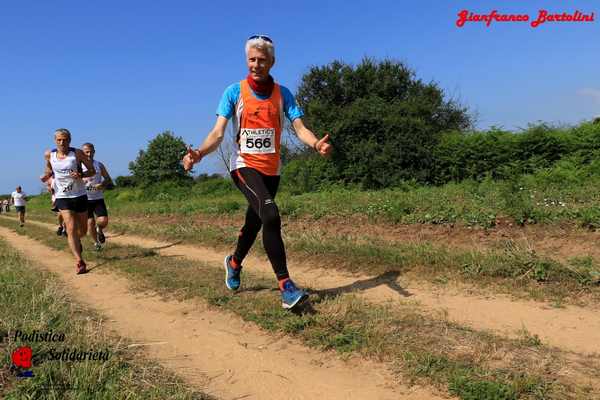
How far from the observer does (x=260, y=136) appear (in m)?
4.02

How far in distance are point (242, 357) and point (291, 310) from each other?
0.77 metres

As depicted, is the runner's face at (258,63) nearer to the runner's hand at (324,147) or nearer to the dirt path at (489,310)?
the runner's hand at (324,147)

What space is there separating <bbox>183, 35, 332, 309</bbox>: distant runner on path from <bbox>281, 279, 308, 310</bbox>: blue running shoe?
8cm

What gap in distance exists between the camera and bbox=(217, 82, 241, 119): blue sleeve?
4039 millimetres

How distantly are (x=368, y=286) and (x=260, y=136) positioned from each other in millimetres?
1947

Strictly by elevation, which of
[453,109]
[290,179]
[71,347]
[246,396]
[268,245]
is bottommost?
[246,396]

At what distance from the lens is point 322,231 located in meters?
8.04

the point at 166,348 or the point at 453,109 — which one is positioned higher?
the point at 453,109

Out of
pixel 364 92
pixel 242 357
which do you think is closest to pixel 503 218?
pixel 242 357

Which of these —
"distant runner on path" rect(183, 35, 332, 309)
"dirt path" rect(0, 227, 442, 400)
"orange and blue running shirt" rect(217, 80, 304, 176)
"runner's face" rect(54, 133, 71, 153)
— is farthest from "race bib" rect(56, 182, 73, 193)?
"orange and blue running shirt" rect(217, 80, 304, 176)

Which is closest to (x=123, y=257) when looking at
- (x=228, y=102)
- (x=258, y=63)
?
(x=228, y=102)

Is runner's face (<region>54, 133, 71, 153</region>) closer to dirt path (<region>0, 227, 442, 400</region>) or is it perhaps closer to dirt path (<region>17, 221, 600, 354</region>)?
dirt path (<region>0, 227, 442, 400</region>)

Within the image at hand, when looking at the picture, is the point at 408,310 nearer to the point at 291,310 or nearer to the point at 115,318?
the point at 291,310

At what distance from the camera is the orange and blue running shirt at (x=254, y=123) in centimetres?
400
